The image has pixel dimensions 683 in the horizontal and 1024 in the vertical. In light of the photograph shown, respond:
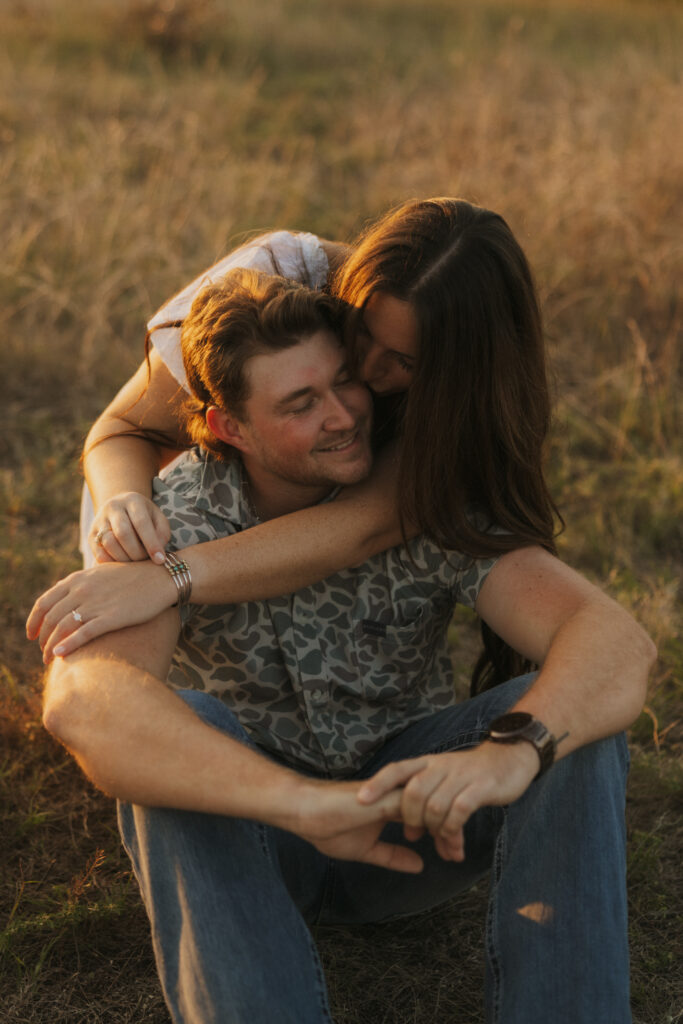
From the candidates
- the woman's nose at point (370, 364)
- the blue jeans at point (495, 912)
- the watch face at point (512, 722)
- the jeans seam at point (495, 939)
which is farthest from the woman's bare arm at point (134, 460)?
the jeans seam at point (495, 939)

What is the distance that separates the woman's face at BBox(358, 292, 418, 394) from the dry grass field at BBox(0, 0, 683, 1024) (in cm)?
139

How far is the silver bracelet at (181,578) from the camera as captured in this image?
2389 mm

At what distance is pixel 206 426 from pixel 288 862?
3.38ft

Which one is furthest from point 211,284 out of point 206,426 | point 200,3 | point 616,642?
point 200,3

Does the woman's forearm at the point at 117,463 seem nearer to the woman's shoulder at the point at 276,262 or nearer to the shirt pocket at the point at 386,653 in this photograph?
the woman's shoulder at the point at 276,262

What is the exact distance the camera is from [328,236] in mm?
6246

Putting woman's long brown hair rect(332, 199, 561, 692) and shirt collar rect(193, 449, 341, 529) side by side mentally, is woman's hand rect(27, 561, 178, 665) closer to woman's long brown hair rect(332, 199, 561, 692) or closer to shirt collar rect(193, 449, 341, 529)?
shirt collar rect(193, 449, 341, 529)

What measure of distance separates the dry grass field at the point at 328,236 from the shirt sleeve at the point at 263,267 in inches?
45.0

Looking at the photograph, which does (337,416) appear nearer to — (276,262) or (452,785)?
(276,262)

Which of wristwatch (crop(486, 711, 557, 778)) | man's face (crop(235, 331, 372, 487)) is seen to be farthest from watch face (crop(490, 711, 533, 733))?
man's face (crop(235, 331, 372, 487))

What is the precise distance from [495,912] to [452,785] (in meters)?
0.37

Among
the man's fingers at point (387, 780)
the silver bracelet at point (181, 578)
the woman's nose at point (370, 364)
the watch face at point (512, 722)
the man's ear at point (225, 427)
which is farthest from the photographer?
the man's ear at point (225, 427)

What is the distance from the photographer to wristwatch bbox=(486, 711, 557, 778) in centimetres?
207

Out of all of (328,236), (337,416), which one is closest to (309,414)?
(337,416)
